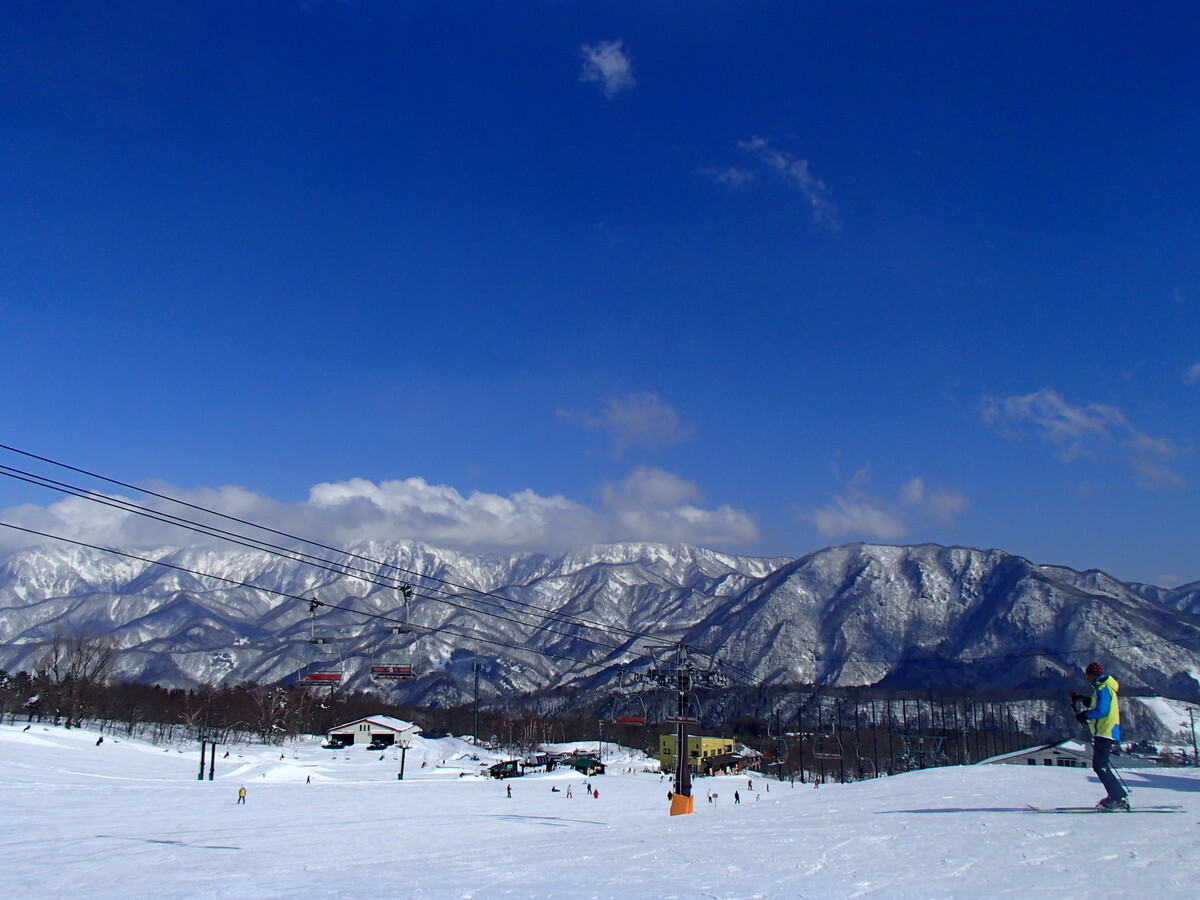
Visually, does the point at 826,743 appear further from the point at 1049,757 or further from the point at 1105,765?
the point at 1105,765

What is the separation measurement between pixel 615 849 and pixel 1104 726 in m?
11.3

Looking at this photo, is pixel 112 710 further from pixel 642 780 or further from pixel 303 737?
pixel 642 780

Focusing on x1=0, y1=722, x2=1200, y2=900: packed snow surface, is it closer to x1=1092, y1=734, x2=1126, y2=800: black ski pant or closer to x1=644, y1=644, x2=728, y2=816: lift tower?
x1=1092, y1=734, x2=1126, y2=800: black ski pant

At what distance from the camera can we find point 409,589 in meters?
43.3

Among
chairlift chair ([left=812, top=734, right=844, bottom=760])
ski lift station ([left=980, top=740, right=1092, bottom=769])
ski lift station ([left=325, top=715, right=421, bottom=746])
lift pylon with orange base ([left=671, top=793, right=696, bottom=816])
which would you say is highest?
lift pylon with orange base ([left=671, top=793, right=696, bottom=816])

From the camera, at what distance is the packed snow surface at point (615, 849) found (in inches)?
497

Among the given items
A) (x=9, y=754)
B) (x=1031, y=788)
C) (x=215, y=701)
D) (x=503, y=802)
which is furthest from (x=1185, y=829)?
(x=215, y=701)

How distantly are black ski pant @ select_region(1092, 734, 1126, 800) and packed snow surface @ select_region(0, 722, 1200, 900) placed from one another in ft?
2.87

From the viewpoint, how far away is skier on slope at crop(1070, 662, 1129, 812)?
58.4 feet

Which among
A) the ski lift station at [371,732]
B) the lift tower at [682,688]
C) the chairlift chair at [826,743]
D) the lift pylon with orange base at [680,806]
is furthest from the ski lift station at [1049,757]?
the ski lift station at [371,732]

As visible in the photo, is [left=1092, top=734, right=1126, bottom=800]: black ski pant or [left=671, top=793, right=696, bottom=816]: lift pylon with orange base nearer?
[left=1092, top=734, right=1126, bottom=800]: black ski pant

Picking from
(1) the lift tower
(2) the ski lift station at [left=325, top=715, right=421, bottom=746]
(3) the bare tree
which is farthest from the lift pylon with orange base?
(2) the ski lift station at [left=325, top=715, right=421, bottom=746]

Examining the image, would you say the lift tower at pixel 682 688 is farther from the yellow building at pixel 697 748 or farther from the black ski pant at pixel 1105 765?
the yellow building at pixel 697 748

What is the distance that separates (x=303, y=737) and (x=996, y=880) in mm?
154282
